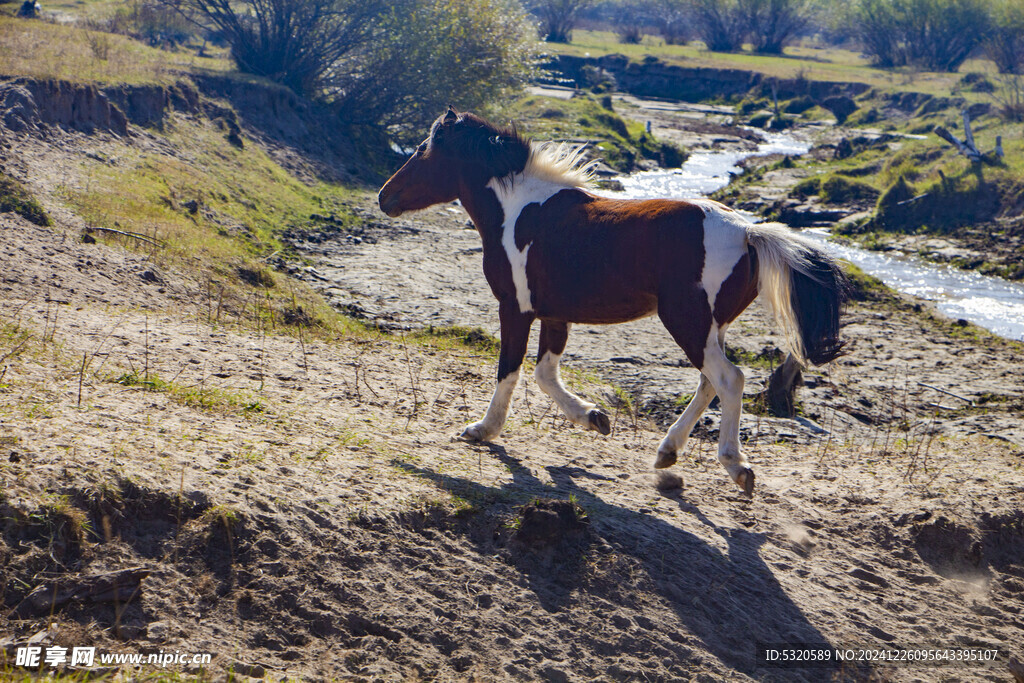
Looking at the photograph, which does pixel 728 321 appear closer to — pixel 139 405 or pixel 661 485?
pixel 661 485

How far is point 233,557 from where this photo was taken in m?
4.25

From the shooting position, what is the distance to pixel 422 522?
492cm

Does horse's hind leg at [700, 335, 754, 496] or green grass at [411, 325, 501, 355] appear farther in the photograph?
green grass at [411, 325, 501, 355]

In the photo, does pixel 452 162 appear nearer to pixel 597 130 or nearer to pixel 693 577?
pixel 693 577

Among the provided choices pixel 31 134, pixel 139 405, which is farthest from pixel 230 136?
pixel 139 405

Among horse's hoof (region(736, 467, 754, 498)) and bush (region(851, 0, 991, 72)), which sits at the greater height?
bush (region(851, 0, 991, 72))

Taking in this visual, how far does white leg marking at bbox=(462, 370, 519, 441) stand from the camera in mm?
6406

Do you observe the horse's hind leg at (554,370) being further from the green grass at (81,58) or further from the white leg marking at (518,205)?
the green grass at (81,58)

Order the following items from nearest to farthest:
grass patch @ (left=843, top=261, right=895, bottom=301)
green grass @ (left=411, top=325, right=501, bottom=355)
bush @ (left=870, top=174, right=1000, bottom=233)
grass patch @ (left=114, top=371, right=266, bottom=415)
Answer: grass patch @ (left=114, top=371, right=266, bottom=415), green grass @ (left=411, top=325, right=501, bottom=355), grass patch @ (left=843, top=261, right=895, bottom=301), bush @ (left=870, top=174, right=1000, bottom=233)

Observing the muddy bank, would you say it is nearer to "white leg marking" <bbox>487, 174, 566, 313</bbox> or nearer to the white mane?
the white mane

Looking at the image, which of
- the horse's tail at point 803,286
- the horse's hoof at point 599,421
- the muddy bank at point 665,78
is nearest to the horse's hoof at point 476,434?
the horse's hoof at point 599,421

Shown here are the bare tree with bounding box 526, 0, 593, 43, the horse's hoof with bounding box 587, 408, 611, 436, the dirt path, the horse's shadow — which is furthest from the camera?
the bare tree with bounding box 526, 0, 593, 43

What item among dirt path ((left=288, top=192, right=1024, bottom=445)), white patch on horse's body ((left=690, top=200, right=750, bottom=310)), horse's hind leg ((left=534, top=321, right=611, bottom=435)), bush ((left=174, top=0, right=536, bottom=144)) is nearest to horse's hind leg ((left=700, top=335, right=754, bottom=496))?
white patch on horse's body ((left=690, top=200, right=750, bottom=310))

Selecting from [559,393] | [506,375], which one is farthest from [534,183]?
[559,393]
